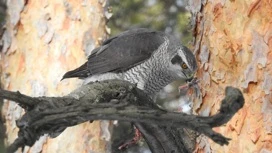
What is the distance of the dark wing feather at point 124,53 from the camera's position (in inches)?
170

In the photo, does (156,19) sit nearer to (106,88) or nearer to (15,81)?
(15,81)

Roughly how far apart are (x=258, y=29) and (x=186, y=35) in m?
3.94

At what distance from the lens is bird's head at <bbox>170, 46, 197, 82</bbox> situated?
3844mm

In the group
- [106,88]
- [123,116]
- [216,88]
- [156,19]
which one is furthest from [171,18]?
[123,116]

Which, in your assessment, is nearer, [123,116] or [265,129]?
[123,116]

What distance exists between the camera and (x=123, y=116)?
7.02 ft

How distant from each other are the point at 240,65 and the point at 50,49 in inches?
74.3

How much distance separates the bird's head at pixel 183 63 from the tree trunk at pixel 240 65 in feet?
1.09

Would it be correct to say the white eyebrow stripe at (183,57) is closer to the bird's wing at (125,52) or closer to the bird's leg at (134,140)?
the bird's wing at (125,52)

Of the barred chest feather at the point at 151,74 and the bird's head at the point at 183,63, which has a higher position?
the bird's head at the point at 183,63

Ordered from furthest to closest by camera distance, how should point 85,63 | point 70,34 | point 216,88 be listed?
point 70,34
point 85,63
point 216,88

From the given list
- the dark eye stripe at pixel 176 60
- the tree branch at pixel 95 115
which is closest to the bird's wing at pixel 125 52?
the dark eye stripe at pixel 176 60

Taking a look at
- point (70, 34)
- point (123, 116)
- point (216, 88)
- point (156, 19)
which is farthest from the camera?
point (156, 19)

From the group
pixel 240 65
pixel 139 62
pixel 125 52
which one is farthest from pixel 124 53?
pixel 240 65
